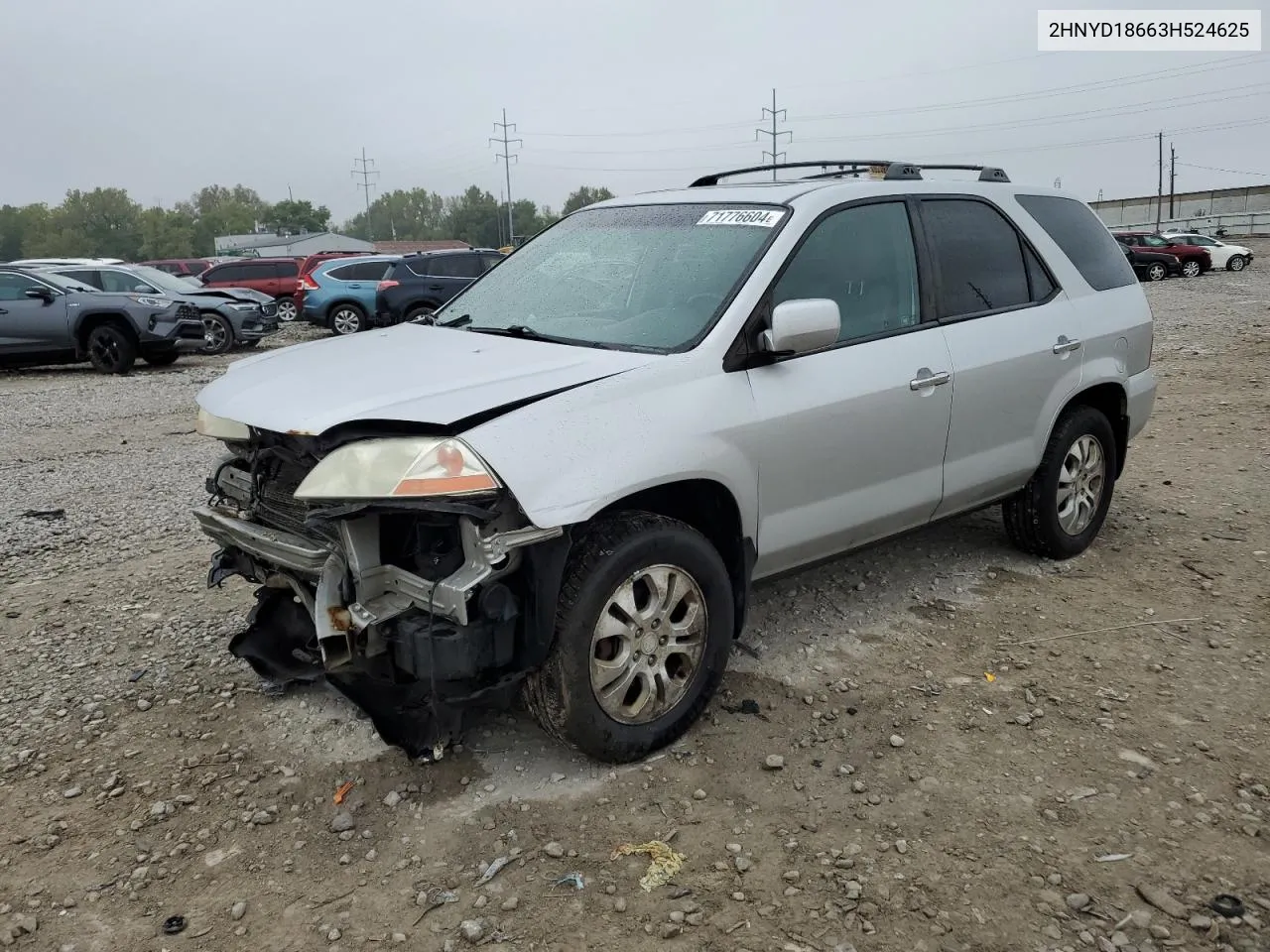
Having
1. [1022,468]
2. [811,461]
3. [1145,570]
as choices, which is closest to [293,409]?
[811,461]

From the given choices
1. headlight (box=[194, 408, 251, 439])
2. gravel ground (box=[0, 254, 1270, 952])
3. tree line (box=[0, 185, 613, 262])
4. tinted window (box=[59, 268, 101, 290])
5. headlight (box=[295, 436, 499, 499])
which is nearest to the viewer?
gravel ground (box=[0, 254, 1270, 952])

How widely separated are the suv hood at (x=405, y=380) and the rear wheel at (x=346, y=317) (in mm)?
15616

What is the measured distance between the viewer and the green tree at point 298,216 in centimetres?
10600

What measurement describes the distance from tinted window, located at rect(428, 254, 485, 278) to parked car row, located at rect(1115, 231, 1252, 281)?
21.2 metres

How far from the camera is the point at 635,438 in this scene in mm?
3020

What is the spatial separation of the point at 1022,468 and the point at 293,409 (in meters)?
3.27

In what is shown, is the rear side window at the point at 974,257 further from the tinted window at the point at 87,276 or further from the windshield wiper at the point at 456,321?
the tinted window at the point at 87,276

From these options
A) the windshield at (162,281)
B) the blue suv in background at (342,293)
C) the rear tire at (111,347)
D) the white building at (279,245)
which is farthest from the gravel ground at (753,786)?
the white building at (279,245)

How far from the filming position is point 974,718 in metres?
3.54

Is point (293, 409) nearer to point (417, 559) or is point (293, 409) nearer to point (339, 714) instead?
point (417, 559)

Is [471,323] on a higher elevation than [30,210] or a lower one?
lower

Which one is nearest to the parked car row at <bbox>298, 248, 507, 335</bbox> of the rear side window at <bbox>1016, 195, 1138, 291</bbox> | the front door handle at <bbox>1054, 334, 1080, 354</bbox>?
the rear side window at <bbox>1016, 195, 1138, 291</bbox>

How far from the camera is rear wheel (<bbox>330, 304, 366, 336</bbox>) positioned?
18.7 metres

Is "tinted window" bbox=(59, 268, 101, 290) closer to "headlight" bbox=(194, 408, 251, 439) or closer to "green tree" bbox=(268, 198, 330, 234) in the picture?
"headlight" bbox=(194, 408, 251, 439)
